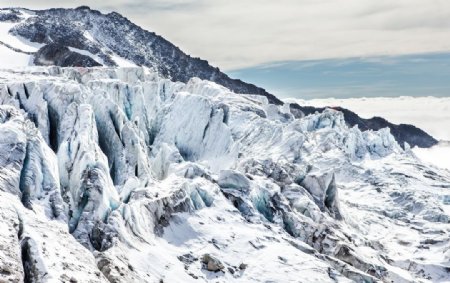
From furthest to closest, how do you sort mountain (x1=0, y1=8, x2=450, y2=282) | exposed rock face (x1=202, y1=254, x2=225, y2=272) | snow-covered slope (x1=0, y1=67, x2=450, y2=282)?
exposed rock face (x1=202, y1=254, x2=225, y2=272), snow-covered slope (x1=0, y1=67, x2=450, y2=282), mountain (x1=0, y1=8, x2=450, y2=282)

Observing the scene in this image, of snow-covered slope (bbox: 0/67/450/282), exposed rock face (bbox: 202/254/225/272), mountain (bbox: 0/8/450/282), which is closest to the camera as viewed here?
mountain (bbox: 0/8/450/282)

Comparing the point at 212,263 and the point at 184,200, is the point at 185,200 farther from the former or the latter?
the point at 212,263

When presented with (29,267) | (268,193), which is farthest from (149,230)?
(268,193)

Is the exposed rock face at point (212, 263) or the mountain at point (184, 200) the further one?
the exposed rock face at point (212, 263)

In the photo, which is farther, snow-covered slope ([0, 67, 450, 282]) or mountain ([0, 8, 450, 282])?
snow-covered slope ([0, 67, 450, 282])

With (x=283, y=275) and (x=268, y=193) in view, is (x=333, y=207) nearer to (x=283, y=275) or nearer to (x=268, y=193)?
(x=268, y=193)
